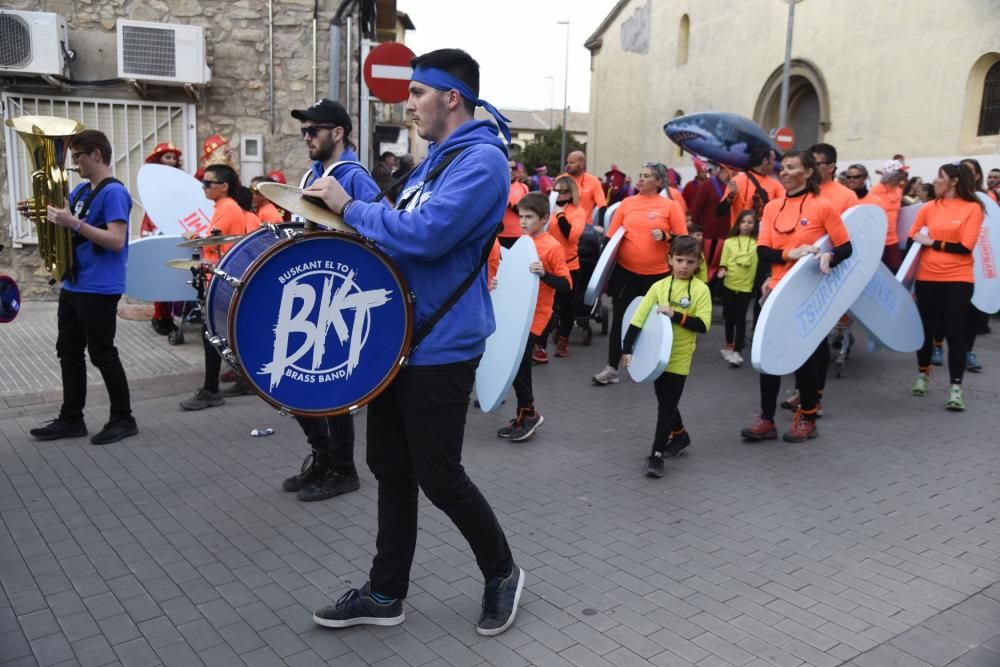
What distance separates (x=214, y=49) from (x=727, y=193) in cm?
652

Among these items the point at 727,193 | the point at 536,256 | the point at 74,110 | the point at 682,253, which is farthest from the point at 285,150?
the point at 682,253

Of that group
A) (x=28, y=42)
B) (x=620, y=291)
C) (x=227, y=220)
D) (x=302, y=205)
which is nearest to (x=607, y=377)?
(x=620, y=291)

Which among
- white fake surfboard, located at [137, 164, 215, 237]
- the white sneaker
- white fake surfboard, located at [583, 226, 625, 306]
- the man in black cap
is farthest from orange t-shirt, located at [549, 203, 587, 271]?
the man in black cap

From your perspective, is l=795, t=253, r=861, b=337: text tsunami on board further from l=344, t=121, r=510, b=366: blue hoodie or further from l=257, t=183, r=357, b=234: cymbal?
l=257, t=183, r=357, b=234: cymbal

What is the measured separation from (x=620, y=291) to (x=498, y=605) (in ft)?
14.9

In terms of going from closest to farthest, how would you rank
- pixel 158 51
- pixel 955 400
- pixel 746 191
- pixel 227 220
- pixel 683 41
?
1. pixel 227 220
2. pixel 955 400
3. pixel 746 191
4. pixel 158 51
5. pixel 683 41

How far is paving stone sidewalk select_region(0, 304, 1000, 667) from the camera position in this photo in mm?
3078

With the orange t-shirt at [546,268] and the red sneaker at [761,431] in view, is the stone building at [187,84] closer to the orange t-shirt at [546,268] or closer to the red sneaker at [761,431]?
the orange t-shirt at [546,268]

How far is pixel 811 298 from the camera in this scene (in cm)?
538

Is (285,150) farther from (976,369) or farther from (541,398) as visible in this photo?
(976,369)

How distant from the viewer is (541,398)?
6848 mm

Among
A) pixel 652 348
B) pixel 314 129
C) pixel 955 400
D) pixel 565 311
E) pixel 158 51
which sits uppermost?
pixel 158 51

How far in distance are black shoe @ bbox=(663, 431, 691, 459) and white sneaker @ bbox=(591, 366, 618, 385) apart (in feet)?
6.46

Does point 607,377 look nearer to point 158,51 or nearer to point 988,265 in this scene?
point 988,265
